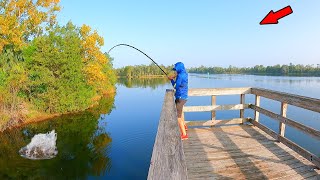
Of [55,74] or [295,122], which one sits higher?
[55,74]

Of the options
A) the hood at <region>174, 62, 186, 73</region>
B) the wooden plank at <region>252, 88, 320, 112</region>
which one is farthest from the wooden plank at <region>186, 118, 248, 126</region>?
the hood at <region>174, 62, 186, 73</region>

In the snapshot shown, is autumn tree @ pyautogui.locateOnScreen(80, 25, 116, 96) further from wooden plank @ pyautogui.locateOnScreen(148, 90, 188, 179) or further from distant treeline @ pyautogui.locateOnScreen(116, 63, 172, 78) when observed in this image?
distant treeline @ pyautogui.locateOnScreen(116, 63, 172, 78)

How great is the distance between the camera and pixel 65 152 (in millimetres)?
14562

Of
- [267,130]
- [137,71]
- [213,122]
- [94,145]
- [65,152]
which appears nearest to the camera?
[267,130]

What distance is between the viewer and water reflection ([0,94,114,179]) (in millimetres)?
11867

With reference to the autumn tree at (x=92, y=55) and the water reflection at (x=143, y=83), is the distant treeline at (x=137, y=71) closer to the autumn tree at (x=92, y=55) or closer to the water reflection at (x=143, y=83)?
the water reflection at (x=143, y=83)

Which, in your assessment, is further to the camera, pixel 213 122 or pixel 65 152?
pixel 65 152

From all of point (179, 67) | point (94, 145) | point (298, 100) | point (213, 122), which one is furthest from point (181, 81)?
point (94, 145)

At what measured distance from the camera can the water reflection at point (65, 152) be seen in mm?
11867

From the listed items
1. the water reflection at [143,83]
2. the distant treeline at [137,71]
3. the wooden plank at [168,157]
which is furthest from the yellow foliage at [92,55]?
A: the distant treeline at [137,71]

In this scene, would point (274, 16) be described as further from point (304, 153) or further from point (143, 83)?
point (143, 83)

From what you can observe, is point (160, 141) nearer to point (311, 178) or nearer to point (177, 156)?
point (177, 156)

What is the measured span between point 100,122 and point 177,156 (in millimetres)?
22174

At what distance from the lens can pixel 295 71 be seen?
13288cm
